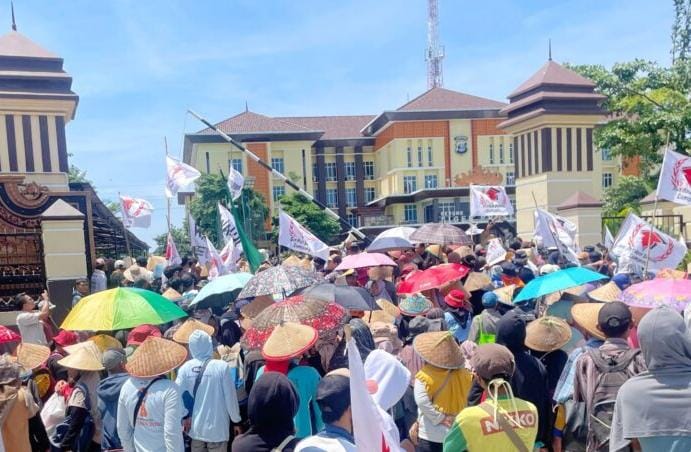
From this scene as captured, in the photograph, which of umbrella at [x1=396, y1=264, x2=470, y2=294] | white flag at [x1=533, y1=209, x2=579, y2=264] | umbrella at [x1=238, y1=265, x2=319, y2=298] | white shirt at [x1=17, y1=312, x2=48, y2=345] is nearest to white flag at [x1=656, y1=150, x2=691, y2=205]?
white flag at [x1=533, y1=209, x2=579, y2=264]

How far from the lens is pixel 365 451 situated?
2.68 m

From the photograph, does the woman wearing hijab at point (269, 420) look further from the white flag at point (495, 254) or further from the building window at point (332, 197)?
the building window at point (332, 197)

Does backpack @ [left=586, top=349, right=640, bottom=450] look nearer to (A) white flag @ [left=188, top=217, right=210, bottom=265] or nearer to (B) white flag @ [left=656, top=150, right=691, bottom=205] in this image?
(B) white flag @ [left=656, top=150, right=691, bottom=205]

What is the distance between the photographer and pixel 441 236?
33.4 ft

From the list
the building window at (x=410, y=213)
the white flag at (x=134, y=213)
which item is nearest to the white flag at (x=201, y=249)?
the white flag at (x=134, y=213)

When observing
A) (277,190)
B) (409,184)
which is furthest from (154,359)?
(409,184)

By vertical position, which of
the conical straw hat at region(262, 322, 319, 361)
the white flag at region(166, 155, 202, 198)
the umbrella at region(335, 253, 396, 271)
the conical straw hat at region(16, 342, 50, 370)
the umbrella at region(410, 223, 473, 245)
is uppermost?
the white flag at region(166, 155, 202, 198)

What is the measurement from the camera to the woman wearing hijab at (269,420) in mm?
2889

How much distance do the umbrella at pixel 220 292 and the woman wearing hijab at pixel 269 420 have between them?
14.8 ft

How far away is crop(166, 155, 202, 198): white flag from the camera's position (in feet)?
47.8

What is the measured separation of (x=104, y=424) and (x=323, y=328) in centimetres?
172

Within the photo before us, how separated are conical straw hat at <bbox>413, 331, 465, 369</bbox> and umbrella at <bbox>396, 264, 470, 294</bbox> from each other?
2.60 metres

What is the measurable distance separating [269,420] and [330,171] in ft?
178

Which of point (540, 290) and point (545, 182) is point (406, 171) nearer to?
point (545, 182)
